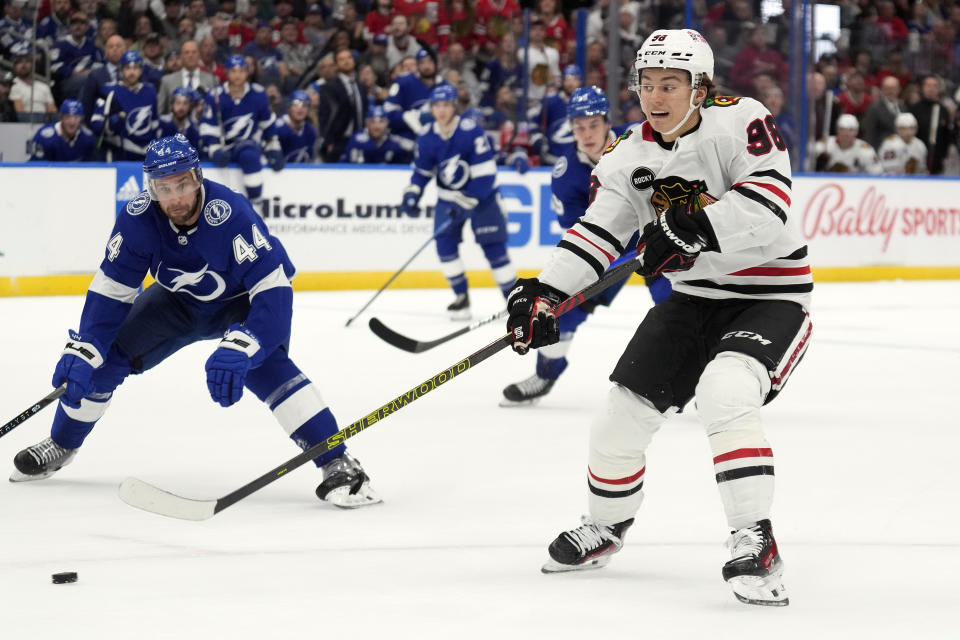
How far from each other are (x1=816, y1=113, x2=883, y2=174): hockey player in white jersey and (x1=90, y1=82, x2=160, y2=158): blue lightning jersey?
5.36 meters

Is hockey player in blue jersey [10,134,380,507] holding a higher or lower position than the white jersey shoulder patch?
lower

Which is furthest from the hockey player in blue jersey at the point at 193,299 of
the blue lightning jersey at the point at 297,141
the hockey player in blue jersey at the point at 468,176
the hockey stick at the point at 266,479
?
the blue lightning jersey at the point at 297,141

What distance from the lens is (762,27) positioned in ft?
32.8

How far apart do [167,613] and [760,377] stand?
1.18 m

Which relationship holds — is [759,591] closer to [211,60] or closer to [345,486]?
[345,486]

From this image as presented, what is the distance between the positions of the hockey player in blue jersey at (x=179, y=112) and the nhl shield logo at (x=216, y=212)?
561cm

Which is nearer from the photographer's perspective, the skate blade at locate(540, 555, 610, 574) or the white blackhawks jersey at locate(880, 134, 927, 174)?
the skate blade at locate(540, 555, 610, 574)

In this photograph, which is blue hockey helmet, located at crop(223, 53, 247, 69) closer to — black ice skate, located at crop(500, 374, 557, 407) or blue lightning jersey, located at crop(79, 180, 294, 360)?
black ice skate, located at crop(500, 374, 557, 407)

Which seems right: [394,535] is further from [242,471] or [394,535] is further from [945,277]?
[945,277]

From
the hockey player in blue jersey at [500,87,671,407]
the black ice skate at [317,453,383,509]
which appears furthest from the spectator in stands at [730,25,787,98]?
the black ice skate at [317,453,383,509]

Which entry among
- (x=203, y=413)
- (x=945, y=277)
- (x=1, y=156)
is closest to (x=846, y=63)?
(x=945, y=277)

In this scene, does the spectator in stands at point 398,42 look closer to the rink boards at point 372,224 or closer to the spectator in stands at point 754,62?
the rink boards at point 372,224

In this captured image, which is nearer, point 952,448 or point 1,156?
point 952,448

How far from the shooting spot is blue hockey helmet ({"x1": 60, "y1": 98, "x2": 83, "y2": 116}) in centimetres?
834
